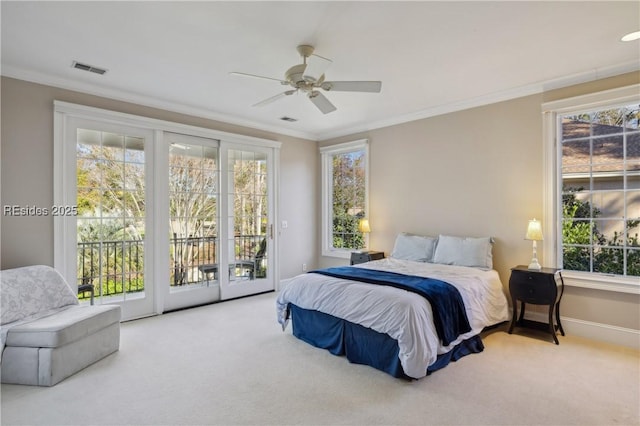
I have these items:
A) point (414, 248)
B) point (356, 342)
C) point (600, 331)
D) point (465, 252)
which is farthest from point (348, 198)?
point (600, 331)

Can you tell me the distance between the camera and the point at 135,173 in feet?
13.9

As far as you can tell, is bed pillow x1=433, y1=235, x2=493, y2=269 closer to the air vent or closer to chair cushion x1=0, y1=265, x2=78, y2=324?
chair cushion x1=0, y1=265, x2=78, y2=324

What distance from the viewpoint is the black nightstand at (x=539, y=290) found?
3348 millimetres

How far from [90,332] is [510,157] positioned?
4730mm

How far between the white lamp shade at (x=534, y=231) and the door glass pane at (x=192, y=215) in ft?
13.2

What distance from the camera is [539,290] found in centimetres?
340

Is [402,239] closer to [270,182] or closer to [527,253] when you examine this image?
[527,253]

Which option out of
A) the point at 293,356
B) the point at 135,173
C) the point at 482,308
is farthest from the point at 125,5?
the point at 482,308

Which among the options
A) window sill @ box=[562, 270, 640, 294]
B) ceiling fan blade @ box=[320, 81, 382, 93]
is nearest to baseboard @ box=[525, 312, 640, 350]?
window sill @ box=[562, 270, 640, 294]

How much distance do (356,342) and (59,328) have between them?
237cm

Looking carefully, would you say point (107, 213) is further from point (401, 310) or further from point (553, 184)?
point (553, 184)

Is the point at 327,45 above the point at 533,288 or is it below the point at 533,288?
above

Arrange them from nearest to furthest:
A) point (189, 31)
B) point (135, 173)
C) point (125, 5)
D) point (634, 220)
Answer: point (125, 5) → point (189, 31) → point (634, 220) → point (135, 173)

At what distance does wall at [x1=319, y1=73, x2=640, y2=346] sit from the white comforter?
68 cm
